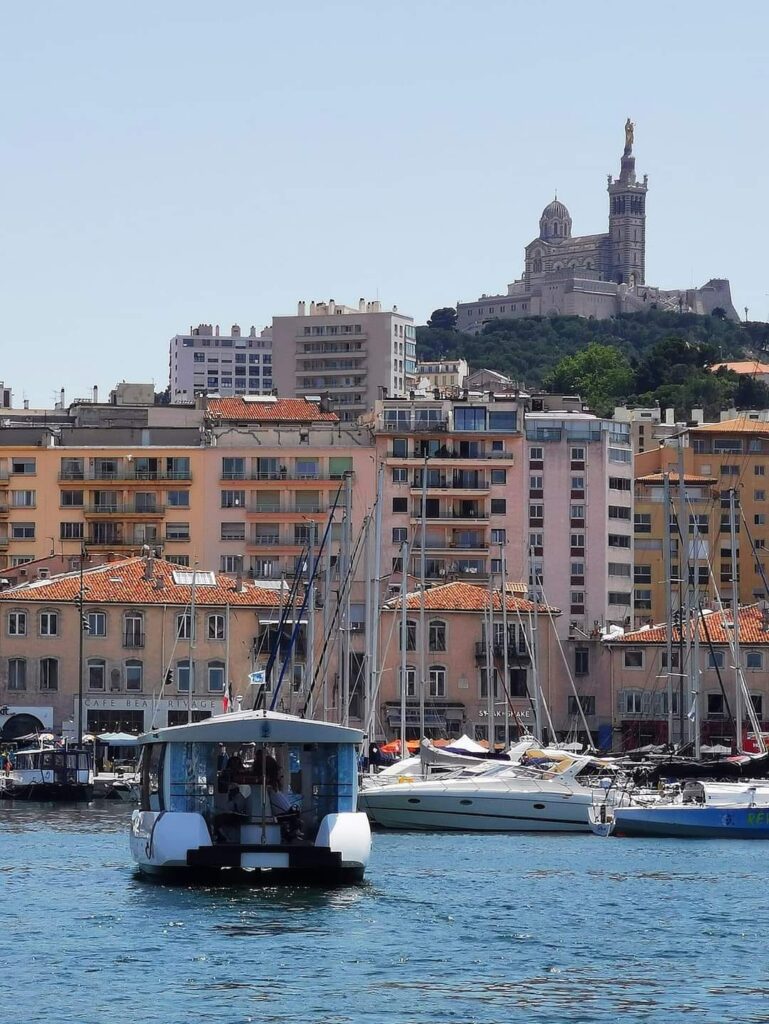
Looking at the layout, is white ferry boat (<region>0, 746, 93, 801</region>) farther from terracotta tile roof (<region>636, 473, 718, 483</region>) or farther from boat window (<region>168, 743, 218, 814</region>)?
terracotta tile roof (<region>636, 473, 718, 483</region>)

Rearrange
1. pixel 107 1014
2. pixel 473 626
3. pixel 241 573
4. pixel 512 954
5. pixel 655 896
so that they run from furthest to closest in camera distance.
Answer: pixel 241 573 → pixel 473 626 → pixel 655 896 → pixel 512 954 → pixel 107 1014

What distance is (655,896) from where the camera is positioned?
50.3 metres

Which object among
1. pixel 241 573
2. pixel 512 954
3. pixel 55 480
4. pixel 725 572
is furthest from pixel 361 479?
pixel 512 954

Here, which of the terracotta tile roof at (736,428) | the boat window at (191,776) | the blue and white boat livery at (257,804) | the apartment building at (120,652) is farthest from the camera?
the terracotta tile roof at (736,428)

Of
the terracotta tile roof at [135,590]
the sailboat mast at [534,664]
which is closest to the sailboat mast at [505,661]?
the sailboat mast at [534,664]

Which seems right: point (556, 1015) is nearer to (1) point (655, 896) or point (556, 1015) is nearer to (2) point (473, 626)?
(1) point (655, 896)

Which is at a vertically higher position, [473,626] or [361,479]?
[361,479]

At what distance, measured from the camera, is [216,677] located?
10444 cm

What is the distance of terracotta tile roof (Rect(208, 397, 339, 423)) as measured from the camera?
139 meters

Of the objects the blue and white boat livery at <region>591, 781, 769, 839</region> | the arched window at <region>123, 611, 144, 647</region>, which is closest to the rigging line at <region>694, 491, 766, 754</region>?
the blue and white boat livery at <region>591, 781, 769, 839</region>

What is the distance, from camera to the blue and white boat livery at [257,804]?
46.0m

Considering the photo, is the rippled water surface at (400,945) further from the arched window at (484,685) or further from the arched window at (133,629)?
the arched window at (484,685)

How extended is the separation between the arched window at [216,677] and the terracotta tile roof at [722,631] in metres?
20.0

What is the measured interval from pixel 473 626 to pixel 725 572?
151 ft
